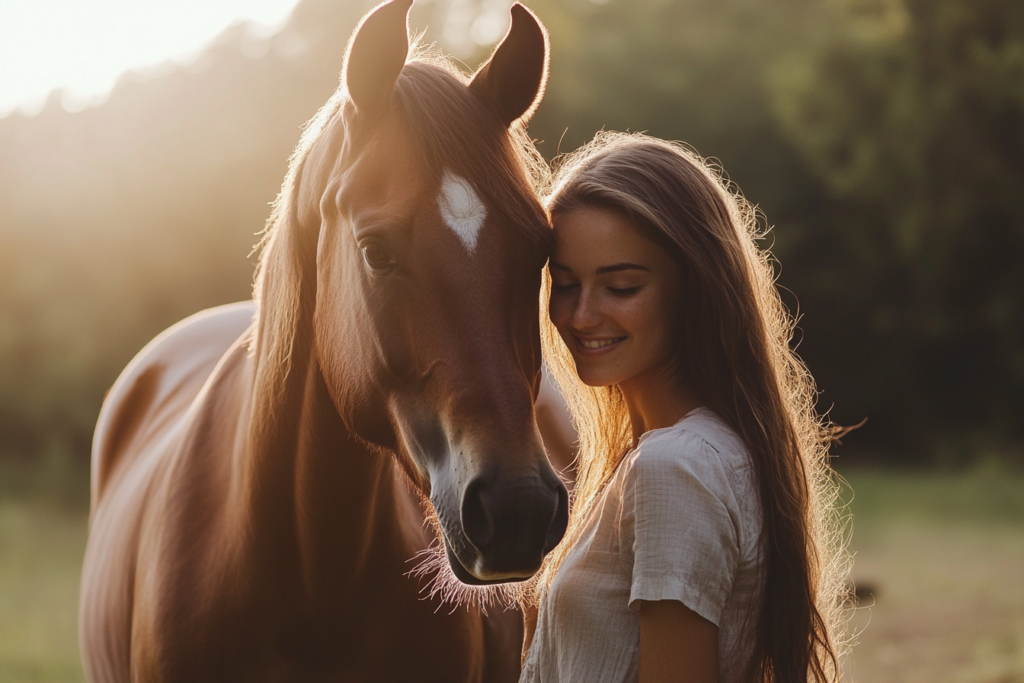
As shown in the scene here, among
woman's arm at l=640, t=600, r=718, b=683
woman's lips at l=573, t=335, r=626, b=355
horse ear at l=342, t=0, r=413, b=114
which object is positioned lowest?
woman's arm at l=640, t=600, r=718, b=683

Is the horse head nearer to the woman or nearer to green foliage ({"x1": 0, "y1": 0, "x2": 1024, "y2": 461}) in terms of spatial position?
the woman

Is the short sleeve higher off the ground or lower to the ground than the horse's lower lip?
higher

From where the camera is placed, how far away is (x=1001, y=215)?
11.7 meters

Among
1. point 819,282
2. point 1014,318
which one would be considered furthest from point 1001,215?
point 819,282

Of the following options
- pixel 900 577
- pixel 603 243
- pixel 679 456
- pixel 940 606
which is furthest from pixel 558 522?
pixel 900 577

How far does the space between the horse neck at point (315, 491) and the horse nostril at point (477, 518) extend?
47 centimetres

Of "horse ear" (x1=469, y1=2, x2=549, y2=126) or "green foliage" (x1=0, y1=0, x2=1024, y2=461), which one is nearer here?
"horse ear" (x1=469, y1=2, x2=549, y2=126)

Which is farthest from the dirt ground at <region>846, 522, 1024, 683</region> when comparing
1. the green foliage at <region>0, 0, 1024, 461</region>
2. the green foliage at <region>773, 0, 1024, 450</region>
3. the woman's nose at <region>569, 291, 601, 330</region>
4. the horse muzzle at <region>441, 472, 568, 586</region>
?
the green foliage at <region>0, 0, 1024, 461</region>

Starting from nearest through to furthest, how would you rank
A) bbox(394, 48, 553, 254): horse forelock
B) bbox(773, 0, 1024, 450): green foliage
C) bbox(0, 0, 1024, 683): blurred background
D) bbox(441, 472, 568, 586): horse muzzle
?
bbox(441, 472, 568, 586): horse muzzle < bbox(394, 48, 553, 254): horse forelock < bbox(0, 0, 1024, 683): blurred background < bbox(773, 0, 1024, 450): green foliage

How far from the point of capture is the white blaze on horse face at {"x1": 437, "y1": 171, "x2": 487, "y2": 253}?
1381 mm

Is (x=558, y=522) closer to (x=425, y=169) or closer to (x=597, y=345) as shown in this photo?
(x=597, y=345)

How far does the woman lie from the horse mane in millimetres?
131

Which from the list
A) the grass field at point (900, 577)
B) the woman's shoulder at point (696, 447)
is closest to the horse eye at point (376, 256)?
the woman's shoulder at point (696, 447)

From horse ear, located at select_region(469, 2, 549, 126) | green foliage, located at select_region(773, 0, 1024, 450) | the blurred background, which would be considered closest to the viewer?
horse ear, located at select_region(469, 2, 549, 126)
